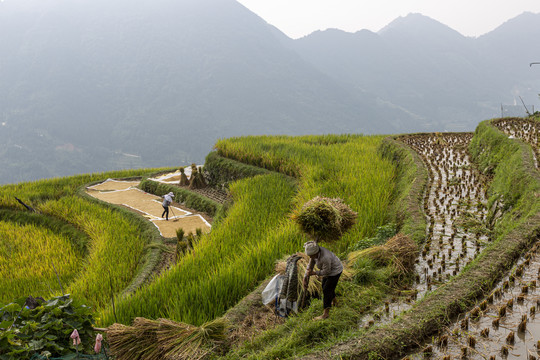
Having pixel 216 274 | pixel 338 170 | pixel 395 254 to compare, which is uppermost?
pixel 338 170

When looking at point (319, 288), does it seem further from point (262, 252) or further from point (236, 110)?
point (236, 110)

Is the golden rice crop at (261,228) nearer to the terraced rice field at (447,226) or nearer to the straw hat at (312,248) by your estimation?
the terraced rice field at (447,226)

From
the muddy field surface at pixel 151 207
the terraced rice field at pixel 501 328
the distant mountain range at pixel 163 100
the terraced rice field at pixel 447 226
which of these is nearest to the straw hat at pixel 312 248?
the terraced rice field at pixel 447 226

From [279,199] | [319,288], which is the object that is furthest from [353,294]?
[279,199]

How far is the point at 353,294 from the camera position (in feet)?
12.7

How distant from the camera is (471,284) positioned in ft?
11.5

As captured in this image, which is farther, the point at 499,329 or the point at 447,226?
the point at 447,226

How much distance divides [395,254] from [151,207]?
9.37 meters

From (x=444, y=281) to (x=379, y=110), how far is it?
559ft

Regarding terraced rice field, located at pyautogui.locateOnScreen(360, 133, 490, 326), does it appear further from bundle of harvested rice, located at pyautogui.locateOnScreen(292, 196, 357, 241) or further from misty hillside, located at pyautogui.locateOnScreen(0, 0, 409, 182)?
misty hillside, located at pyautogui.locateOnScreen(0, 0, 409, 182)

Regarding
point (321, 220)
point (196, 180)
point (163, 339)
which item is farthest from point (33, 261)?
point (321, 220)

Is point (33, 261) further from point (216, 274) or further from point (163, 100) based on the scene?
point (163, 100)

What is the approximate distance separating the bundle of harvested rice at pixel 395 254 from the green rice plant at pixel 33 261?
4.89 meters

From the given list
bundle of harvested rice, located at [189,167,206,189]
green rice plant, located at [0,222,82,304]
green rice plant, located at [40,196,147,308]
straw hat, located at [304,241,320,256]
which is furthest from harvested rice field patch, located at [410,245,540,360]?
bundle of harvested rice, located at [189,167,206,189]
